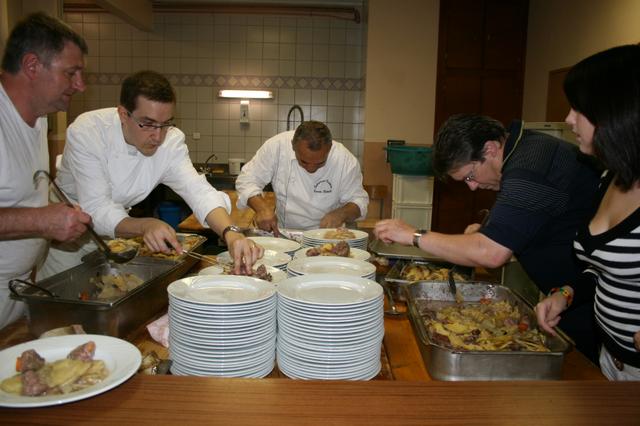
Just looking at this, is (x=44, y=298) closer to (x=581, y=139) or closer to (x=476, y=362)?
(x=476, y=362)

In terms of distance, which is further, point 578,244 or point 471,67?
point 471,67

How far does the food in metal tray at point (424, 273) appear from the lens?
216cm

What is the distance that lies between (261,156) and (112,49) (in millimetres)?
4179

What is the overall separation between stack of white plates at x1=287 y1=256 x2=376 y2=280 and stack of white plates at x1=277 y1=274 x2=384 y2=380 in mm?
429

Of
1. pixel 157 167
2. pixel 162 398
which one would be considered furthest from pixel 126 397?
pixel 157 167

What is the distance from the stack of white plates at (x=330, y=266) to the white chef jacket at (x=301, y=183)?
1.44m

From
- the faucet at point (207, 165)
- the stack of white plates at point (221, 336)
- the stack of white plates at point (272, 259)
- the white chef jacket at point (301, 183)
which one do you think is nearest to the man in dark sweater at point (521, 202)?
the stack of white plates at point (272, 259)

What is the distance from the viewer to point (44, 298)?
4.80 ft

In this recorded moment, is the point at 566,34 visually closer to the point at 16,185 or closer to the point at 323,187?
the point at 323,187

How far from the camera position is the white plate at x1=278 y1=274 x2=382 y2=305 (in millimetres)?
1406

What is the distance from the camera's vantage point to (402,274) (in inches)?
87.5

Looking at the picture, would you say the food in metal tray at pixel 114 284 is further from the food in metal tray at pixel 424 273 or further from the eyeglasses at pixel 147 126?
the food in metal tray at pixel 424 273

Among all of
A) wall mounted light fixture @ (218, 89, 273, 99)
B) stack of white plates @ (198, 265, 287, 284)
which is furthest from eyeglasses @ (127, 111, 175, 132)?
wall mounted light fixture @ (218, 89, 273, 99)

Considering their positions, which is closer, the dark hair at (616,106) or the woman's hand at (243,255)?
the dark hair at (616,106)
